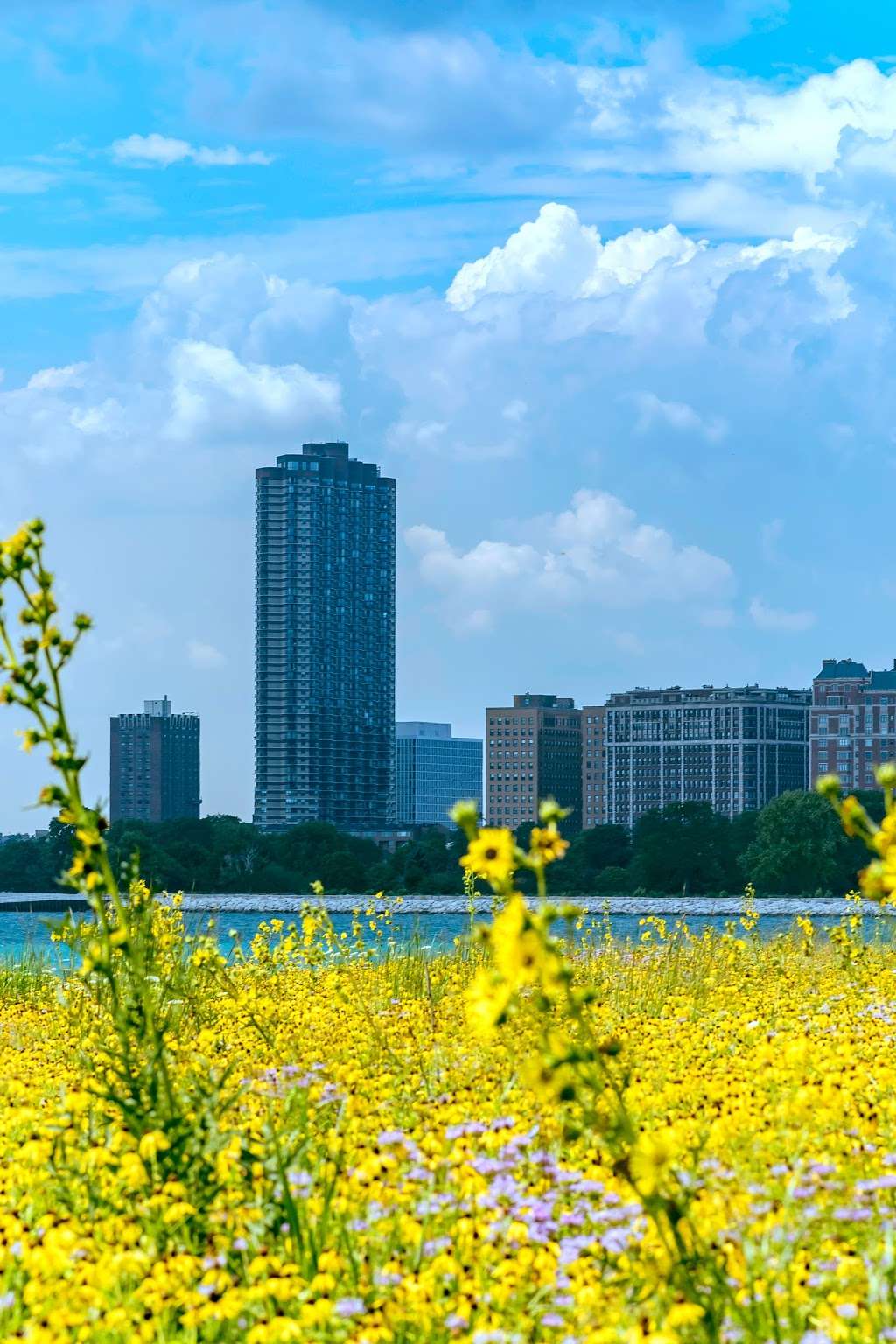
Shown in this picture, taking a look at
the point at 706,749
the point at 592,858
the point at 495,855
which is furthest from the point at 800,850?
the point at 495,855

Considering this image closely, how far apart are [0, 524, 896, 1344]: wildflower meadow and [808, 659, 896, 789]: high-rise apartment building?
13919cm

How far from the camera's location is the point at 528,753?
168875mm

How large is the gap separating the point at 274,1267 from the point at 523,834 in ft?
405

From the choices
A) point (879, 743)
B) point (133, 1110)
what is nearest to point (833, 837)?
point (879, 743)

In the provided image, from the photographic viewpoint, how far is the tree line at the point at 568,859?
84.8 meters

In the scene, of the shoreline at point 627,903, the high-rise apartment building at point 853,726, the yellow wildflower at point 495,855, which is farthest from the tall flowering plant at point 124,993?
the high-rise apartment building at point 853,726

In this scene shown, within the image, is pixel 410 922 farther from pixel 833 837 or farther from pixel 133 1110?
pixel 833 837

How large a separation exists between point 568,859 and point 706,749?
205 ft

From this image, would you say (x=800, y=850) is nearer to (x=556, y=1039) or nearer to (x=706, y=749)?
(x=706, y=749)

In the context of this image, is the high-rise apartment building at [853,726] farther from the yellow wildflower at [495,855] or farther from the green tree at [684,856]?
the yellow wildflower at [495,855]

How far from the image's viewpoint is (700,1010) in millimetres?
9742

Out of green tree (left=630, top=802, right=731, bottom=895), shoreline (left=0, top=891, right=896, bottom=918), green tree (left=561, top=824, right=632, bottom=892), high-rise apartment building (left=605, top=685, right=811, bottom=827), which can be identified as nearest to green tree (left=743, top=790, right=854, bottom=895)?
shoreline (left=0, top=891, right=896, bottom=918)

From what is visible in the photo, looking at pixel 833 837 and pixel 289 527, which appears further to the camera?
pixel 289 527

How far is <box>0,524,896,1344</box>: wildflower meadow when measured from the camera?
3.78 m
